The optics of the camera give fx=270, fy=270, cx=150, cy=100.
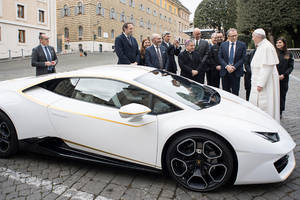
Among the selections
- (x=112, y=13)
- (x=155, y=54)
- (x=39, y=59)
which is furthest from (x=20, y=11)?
(x=155, y=54)

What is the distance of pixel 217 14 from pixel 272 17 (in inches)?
1116

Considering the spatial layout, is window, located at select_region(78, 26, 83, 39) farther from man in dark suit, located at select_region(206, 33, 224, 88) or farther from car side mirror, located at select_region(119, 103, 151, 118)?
car side mirror, located at select_region(119, 103, 151, 118)

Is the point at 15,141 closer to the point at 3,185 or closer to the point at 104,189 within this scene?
the point at 3,185

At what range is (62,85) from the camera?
348 cm

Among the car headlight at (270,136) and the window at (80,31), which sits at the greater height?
the window at (80,31)

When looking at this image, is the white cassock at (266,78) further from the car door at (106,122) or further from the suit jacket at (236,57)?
the car door at (106,122)

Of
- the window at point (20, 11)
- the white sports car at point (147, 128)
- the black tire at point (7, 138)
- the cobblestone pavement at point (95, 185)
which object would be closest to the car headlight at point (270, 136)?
the white sports car at point (147, 128)

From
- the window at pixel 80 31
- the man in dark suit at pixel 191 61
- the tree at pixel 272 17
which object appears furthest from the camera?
the window at pixel 80 31

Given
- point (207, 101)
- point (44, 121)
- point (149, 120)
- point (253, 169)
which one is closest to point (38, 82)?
point (44, 121)

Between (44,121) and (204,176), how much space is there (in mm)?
2011

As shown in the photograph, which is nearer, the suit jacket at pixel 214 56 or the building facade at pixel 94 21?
the suit jacket at pixel 214 56

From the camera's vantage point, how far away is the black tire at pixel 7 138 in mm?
3520

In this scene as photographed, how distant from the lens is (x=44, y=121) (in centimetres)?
332

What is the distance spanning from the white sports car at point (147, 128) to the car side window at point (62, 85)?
1 centimetres
